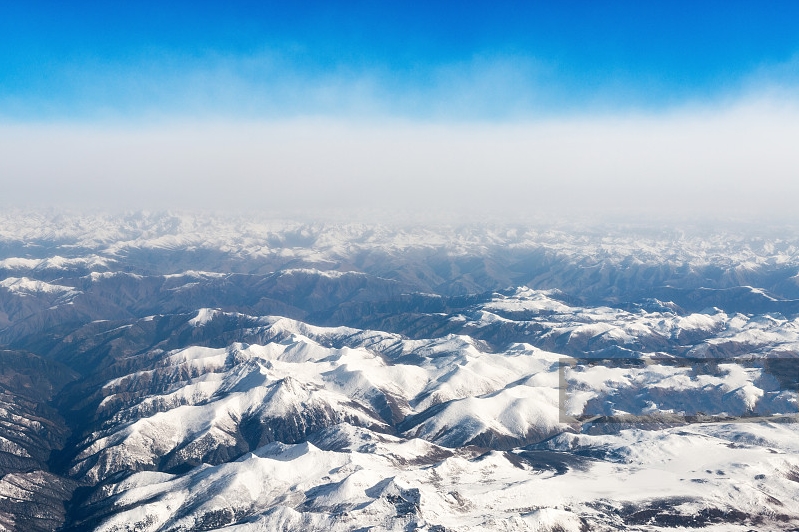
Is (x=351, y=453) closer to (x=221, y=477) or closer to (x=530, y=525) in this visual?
(x=221, y=477)

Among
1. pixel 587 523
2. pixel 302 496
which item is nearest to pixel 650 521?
pixel 587 523

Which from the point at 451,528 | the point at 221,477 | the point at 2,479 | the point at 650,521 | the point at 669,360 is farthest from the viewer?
the point at 2,479

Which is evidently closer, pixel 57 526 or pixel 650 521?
pixel 650 521

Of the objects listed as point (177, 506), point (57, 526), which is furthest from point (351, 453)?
point (57, 526)

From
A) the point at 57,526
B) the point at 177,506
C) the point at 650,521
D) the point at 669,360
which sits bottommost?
the point at 57,526

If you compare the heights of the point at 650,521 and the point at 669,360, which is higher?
the point at 669,360

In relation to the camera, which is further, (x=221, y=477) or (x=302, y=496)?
(x=221, y=477)

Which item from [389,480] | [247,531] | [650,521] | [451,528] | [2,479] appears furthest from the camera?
[2,479]

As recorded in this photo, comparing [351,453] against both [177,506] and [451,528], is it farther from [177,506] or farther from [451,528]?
[451,528]

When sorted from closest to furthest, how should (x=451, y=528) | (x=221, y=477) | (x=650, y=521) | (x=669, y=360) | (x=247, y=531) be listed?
(x=669, y=360) < (x=451, y=528) < (x=650, y=521) < (x=247, y=531) < (x=221, y=477)
